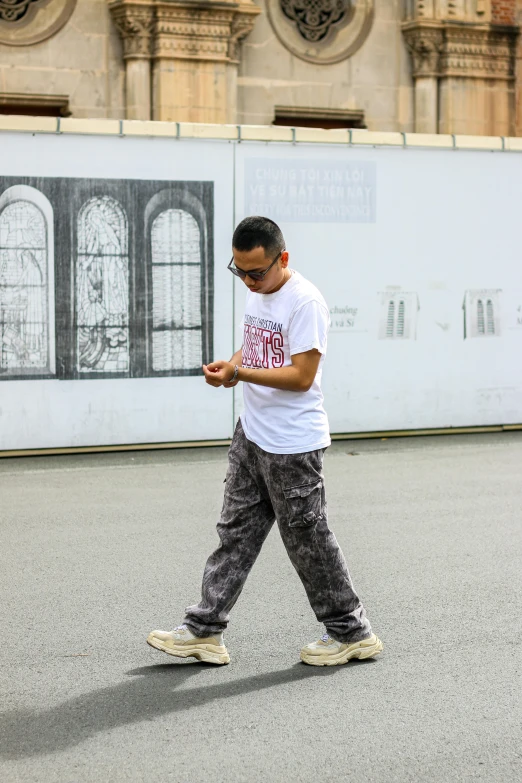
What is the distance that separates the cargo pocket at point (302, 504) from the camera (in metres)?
5.23

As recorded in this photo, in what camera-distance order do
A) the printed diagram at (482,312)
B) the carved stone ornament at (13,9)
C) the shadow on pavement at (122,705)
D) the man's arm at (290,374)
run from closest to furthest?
the shadow on pavement at (122,705) → the man's arm at (290,374) → the printed diagram at (482,312) → the carved stone ornament at (13,9)

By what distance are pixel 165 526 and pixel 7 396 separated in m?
3.17

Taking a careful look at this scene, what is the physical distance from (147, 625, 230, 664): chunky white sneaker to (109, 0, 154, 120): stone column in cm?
1236

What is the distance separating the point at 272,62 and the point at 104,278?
315 inches

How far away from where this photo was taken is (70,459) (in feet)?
36.1

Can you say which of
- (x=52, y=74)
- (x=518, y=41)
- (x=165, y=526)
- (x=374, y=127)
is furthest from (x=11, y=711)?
(x=518, y=41)

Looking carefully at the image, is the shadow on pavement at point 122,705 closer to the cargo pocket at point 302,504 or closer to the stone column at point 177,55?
the cargo pocket at point 302,504

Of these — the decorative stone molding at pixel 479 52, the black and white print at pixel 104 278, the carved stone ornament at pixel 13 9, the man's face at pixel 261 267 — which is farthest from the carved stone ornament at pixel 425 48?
the man's face at pixel 261 267

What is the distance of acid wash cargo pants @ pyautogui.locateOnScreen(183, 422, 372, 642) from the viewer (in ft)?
17.3

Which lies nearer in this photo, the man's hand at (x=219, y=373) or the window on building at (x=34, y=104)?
the man's hand at (x=219, y=373)

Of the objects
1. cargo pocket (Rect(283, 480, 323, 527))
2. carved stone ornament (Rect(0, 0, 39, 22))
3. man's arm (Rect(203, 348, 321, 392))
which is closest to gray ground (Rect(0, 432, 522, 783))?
cargo pocket (Rect(283, 480, 323, 527))

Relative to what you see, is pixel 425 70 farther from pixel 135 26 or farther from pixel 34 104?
pixel 34 104

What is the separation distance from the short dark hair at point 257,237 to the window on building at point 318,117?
13273mm

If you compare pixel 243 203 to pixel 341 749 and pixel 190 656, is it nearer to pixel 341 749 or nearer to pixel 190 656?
pixel 190 656
